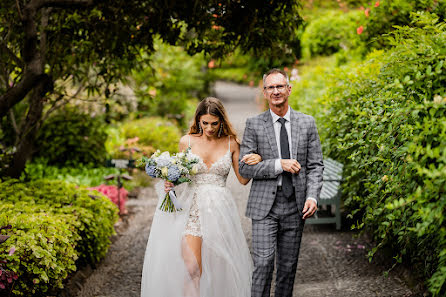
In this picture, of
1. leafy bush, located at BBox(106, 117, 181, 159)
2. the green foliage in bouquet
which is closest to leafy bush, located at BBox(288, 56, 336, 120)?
leafy bush, located at BBox(106, 117, 181, 159)

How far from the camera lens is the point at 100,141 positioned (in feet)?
34.5

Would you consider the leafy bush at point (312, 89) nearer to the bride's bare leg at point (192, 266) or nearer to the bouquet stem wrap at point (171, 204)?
the bouquet stem wrap at point (171, 204)

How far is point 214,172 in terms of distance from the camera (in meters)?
4.39

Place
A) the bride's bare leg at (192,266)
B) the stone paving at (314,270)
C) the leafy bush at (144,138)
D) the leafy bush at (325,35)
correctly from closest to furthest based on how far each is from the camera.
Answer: the bride's bare leg at (192,266) → the stone paving at (314,270) → the leafy bush at (144,138) → the leafy bush at (325,35)

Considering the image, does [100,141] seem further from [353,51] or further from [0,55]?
[353,51]

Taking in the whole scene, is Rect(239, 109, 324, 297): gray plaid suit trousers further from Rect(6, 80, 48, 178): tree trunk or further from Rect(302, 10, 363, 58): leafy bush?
Rect(302, 10, 363, 58): leafy bush

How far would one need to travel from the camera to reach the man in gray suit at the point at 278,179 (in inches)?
155

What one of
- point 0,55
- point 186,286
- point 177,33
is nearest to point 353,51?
point 177,33

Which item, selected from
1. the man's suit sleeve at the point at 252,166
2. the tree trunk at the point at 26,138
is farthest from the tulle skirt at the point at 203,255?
the tree trunk at the point at 26,138

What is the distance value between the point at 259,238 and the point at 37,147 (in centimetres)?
742

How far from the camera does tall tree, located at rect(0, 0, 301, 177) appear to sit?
5.73 metres

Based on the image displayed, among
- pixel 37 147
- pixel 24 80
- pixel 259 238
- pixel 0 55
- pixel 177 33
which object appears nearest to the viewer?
pixel 259 238

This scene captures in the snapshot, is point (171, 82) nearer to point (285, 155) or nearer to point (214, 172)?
point (214, 172)

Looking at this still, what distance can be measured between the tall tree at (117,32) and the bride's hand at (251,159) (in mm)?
2256
